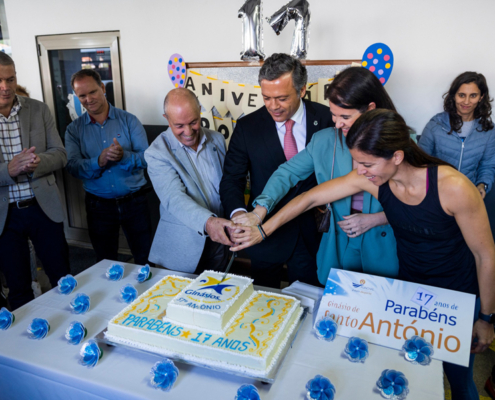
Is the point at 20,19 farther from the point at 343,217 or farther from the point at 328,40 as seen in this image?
the point at 343,217

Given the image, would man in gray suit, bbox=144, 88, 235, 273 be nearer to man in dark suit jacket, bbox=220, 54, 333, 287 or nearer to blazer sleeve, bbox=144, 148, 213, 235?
blazer sleeve, bbox=144, 148, 213, 235

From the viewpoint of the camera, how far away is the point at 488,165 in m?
2.61

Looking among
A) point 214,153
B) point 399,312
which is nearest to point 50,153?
point 214,153

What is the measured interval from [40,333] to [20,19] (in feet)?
12.6

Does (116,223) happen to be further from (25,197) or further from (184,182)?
(184,182)

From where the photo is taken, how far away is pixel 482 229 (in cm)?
121

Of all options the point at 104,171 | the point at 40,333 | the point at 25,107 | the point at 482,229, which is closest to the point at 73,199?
the point at 104,171

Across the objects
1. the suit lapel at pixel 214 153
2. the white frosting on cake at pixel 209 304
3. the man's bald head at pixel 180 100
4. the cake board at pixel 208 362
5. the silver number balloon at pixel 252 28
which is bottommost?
the cake board at pixel 208 362

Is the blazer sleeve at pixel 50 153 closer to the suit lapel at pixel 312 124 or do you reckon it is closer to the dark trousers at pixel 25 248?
the dark trousers at pixel 25 248

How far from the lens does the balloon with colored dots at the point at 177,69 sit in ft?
10.1

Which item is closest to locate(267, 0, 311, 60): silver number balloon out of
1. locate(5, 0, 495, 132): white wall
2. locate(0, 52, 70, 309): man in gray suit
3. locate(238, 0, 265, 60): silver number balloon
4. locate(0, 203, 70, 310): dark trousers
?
locate(238, 0, 265, 60): silver number balloon

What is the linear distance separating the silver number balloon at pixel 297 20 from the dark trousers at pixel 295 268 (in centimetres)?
145

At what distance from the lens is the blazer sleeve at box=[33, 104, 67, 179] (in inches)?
87.4

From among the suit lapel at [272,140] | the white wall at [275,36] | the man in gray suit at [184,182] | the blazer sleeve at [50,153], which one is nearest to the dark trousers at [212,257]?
the man in gray suit at [184,182]
